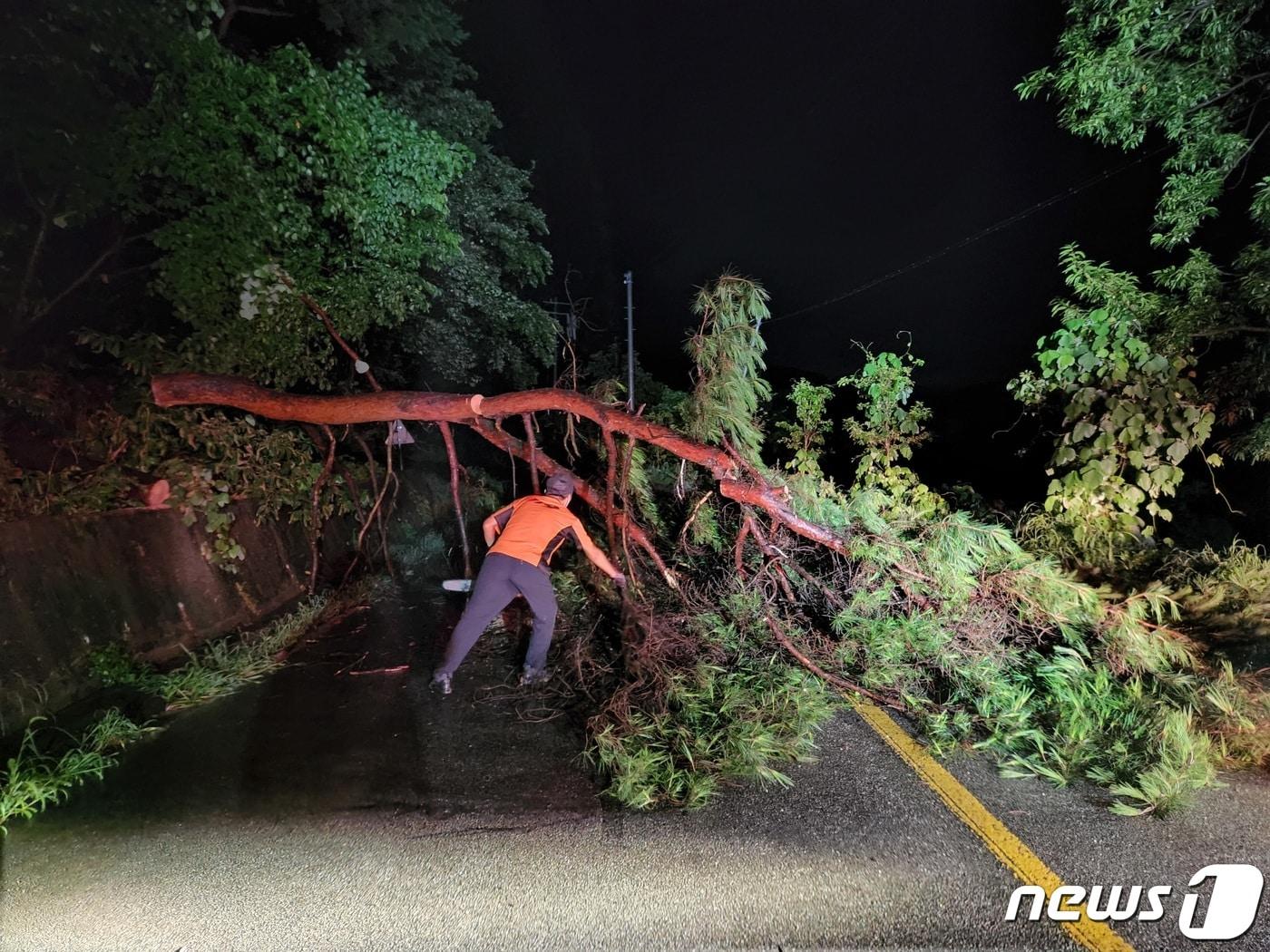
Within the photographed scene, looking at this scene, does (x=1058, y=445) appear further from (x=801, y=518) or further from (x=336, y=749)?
(x=336, y=749)

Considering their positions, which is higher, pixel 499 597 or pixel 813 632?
pixel 499 597

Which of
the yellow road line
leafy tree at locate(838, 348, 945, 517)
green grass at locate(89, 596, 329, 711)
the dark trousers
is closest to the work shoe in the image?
the dark trousers

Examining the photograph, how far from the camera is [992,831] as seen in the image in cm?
296

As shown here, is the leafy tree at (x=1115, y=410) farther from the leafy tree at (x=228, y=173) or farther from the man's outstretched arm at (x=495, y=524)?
the leafy tree at (x=228, y=173)

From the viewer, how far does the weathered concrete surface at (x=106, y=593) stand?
4.08 meters

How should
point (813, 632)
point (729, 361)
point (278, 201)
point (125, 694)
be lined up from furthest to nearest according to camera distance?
point (278, 201)
point (729, 361)
point (813, 632)
point (125, 694)

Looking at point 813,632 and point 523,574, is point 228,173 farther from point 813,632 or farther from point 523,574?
point 813,632

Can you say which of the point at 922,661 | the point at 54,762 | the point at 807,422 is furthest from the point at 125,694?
the point at 807,422

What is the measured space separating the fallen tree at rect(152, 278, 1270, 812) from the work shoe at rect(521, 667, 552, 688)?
11.9 inches

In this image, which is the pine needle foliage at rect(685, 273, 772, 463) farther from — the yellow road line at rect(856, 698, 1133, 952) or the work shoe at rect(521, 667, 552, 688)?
the yellow road line at rect(856, 698, 1133, 952)

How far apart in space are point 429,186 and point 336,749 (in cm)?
520

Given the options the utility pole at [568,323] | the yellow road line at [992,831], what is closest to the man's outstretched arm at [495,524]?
the utility pole at [568,323]

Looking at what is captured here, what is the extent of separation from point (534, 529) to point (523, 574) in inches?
12.1

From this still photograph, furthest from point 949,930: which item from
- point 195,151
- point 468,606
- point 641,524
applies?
point 195,151
